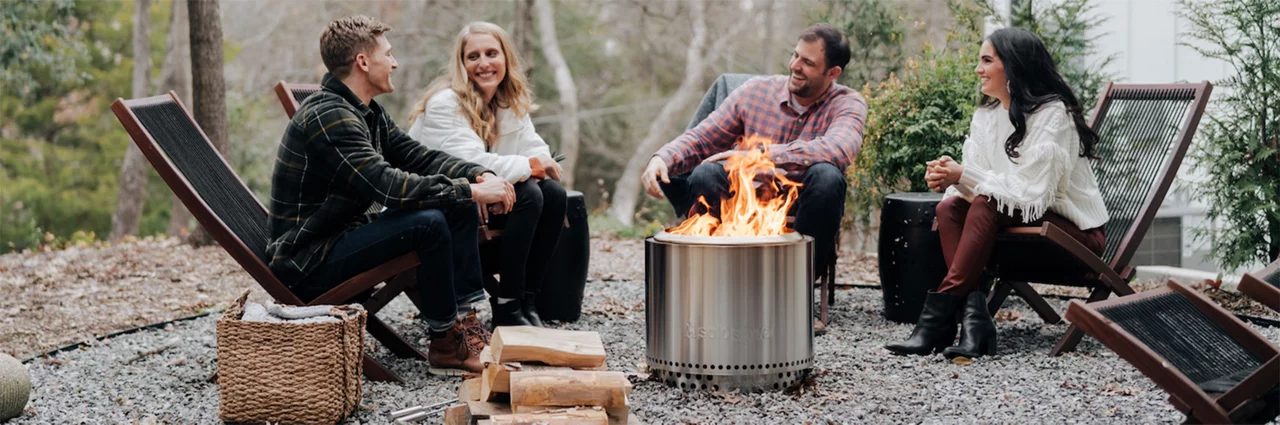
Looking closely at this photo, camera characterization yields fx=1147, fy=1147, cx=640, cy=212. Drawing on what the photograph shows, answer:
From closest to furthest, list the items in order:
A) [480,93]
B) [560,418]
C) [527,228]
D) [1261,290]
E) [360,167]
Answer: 1. [1261,290]
2. [560,418]
3. [360,167]
4. [527,228]
5. [480,93]

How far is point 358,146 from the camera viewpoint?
355cm

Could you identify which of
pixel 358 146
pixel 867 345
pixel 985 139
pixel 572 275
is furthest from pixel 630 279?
pixel 358 146

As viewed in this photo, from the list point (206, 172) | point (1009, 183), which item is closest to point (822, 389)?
point (1009, 183)

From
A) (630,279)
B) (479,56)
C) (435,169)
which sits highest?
(479,56)

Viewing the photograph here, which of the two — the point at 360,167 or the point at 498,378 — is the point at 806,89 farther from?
the point at 498,378

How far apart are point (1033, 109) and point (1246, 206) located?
72.8 inches

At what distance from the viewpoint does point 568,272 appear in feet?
15.8

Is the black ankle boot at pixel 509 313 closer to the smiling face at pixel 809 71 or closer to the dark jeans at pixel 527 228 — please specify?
the dark jeans at pixel 527 228

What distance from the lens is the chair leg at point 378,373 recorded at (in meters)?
3.72

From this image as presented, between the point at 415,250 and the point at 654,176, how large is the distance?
1.19 m

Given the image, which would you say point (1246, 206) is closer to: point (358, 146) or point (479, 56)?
point (479, 56)

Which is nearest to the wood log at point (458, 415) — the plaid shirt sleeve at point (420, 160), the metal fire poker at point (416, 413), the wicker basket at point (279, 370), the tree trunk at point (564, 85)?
the metal fire poker at point (416, 413)

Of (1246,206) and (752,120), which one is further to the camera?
(1246,206)

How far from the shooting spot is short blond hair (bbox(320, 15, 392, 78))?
3.64 meters
